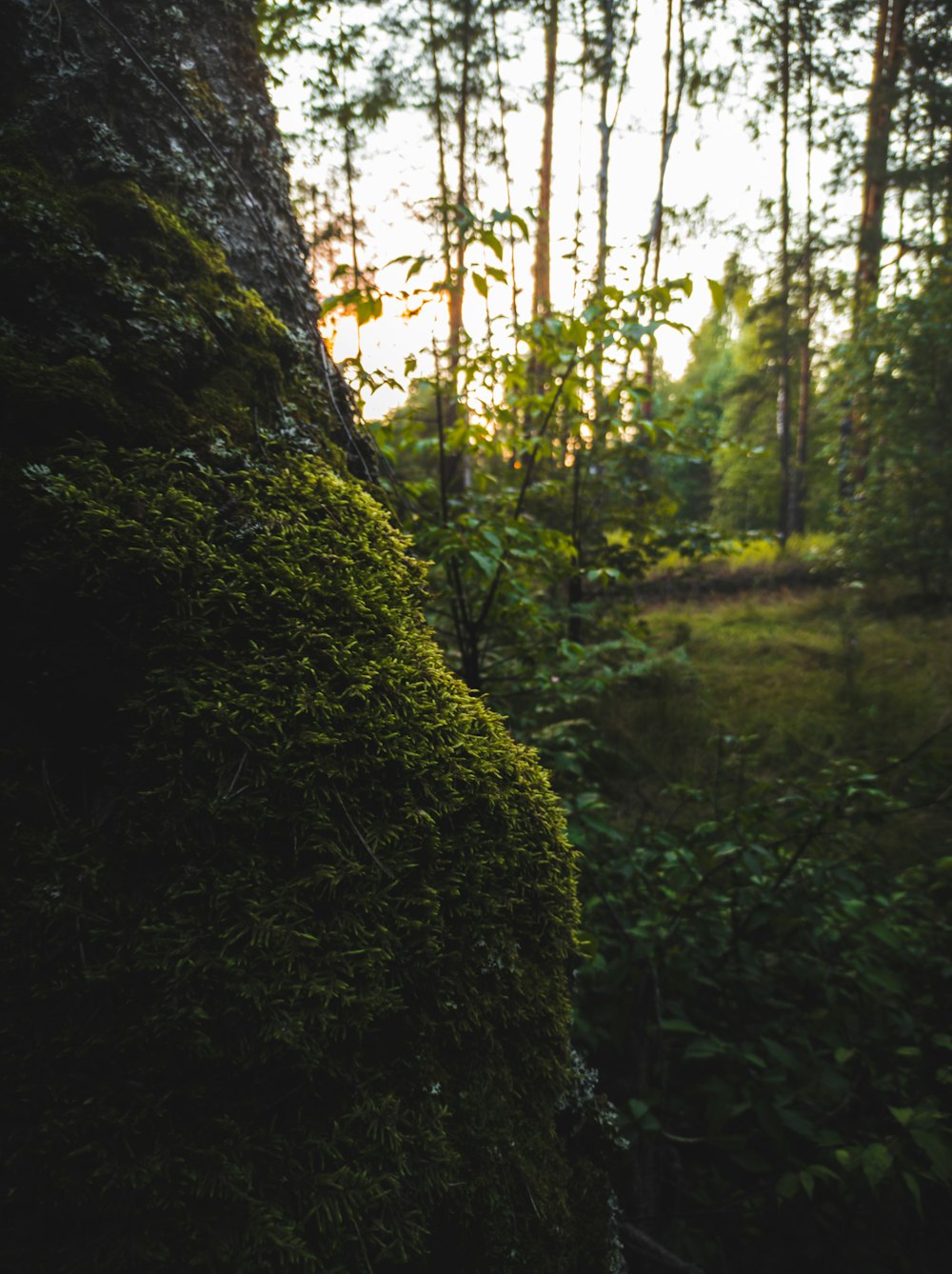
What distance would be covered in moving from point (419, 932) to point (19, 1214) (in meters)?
0.50

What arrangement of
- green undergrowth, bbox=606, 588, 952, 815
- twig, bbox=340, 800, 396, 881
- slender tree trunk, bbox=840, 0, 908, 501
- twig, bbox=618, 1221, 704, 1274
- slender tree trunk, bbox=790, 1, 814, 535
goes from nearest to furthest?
twig, bbox=340, 800, 396, 881, twig, bbox=618, 1221, 704, 1274, green undergrowth, bbox=606, 588, 952, 815, slender tree trunk, bbox=840, 0, 908, 501, slender tree trunk, bbox=790, 1, 814, 535

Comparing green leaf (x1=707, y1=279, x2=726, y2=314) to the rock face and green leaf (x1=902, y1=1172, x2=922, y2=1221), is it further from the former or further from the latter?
green leaf (x1=902, y1=1172, x2=922, y2=1221)

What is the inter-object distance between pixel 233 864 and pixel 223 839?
37 mm

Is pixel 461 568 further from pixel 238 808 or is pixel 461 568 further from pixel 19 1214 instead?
pixel 19 1214

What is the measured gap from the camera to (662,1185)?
2.15 m

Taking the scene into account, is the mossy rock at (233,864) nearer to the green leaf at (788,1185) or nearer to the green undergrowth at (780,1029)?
the green undergrowth at (780,1029)

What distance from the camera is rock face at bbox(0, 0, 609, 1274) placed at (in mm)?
692

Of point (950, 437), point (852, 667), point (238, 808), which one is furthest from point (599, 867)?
point (950, 437)

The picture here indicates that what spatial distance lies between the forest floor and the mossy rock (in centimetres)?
354

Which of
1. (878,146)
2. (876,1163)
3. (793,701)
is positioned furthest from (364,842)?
(878,146)

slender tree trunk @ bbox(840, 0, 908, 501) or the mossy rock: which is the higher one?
slender tree trunk @ bbox(840, 0, 908, 501)

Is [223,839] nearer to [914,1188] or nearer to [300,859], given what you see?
[300,859]

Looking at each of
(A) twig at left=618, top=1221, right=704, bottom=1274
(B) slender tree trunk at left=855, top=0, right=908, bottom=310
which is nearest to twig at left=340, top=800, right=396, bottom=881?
(A) twig at left=618, top=1221, right=704, bottom=1274

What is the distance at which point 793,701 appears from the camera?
23.7 ft
